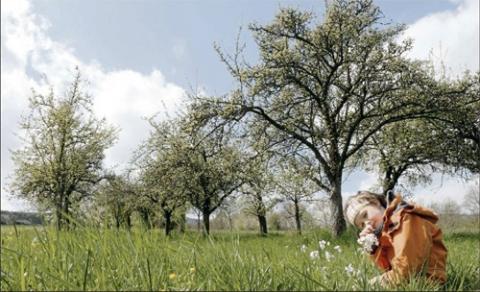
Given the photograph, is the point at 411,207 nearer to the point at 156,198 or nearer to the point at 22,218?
the point at 22,218

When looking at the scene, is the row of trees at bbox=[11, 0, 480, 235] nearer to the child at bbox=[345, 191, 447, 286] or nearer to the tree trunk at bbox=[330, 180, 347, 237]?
the tree trunk at bbox=[330, 180, 347, 237]

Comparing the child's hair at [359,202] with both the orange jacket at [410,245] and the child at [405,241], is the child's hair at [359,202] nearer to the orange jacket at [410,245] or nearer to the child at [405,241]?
the child at [405,241]

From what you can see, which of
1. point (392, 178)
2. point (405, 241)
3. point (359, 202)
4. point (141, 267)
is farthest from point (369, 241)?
point (392, 178)

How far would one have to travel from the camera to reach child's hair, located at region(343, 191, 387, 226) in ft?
13.3

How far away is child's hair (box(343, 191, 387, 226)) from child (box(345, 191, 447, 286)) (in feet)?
0.29

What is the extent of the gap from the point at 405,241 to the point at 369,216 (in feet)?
2.08

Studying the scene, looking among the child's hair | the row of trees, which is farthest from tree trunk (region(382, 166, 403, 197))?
the child's hair

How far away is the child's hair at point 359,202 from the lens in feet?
13.3

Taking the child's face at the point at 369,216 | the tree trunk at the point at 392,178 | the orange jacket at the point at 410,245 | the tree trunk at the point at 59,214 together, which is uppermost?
the tree trunk at the point at 392,178

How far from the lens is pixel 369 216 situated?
13.1 ft

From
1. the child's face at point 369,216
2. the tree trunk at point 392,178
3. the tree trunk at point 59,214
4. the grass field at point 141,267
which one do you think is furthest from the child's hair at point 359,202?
the tree trunk at point 392,178

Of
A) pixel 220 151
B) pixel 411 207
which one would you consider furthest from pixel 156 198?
pixel 411 207

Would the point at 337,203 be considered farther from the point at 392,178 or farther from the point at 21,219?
the point at 21,219

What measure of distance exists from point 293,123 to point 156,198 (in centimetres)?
2089
